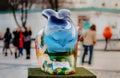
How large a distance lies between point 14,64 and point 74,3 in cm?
137

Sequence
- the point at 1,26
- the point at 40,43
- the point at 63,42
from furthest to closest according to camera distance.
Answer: the point at 1,26 → the point at 40,43 → the point at 63,42

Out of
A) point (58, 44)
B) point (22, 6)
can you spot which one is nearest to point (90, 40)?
point (22, 6)

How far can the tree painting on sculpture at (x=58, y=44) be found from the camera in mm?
2717

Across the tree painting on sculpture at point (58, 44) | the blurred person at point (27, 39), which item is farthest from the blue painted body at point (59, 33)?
the blurred person at point (27, 39)

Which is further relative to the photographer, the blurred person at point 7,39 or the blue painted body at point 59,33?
the blurred person at point 7,39

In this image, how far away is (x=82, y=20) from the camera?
5152 mm

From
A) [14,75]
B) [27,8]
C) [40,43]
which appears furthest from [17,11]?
[40,43]

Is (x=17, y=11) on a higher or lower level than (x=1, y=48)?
higher

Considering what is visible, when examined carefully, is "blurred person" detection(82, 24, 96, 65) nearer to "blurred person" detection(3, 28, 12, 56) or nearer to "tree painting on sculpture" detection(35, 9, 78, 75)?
"blurred person" detection(3, 28, 12, 56)

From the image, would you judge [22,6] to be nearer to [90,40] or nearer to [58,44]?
[90,40]

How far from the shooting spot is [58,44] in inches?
107

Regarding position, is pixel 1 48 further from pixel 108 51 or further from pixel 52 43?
pixel 52 43

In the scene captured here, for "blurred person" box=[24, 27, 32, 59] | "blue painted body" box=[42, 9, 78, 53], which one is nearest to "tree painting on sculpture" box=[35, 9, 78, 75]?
"blue painted body" box=[42, 9, 78, 53]

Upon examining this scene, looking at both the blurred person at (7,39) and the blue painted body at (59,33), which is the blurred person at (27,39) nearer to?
the blurred person at (7,39)
